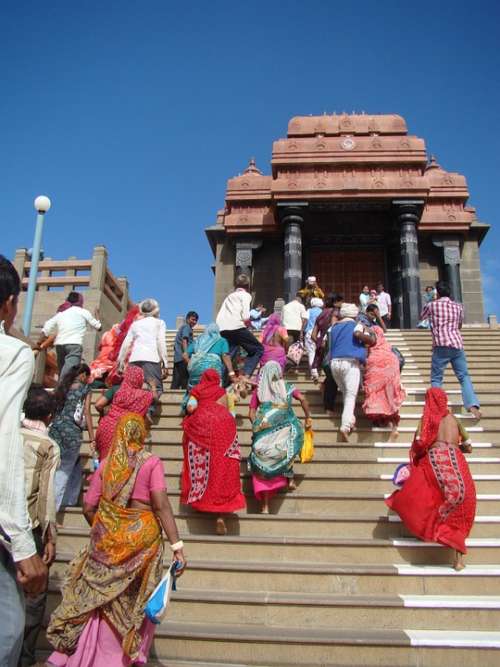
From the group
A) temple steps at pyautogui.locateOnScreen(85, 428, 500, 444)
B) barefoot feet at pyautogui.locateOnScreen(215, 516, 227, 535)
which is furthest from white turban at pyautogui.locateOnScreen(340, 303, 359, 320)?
barefoot feet at pyautogui.locateOnScreen(215, 516, 227, 535)

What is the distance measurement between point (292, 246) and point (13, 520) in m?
14.1

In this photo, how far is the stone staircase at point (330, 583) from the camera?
354 centimetres

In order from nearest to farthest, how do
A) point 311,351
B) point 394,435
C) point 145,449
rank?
point 145,449 < point 394,435 < point 311,351

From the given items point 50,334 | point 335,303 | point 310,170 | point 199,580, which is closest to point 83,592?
point 199,580

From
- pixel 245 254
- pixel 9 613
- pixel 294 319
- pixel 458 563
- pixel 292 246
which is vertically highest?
pixel 245 254

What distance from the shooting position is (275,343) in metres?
7.15

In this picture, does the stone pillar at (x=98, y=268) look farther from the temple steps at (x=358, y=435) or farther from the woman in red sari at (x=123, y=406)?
the woman in red sari at (x=123, y=406)

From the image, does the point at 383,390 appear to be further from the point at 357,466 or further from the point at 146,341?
the point at 146,341

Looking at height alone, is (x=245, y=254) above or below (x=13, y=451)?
above

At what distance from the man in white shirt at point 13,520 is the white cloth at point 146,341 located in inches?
191

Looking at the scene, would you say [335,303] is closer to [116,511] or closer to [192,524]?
[192,524]

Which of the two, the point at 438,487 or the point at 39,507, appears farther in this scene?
the point at 438,487

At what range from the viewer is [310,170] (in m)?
16.1

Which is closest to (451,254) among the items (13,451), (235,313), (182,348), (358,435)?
(235,313)
